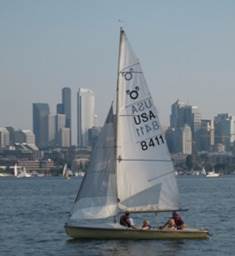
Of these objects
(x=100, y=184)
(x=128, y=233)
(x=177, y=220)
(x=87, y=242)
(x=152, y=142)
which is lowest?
(x=87, y=242)

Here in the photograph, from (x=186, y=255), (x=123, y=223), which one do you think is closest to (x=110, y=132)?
(x=123, y=223)

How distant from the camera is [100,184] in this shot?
4372 centimetres

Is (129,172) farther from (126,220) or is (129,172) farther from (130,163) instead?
(126,220)

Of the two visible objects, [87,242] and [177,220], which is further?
[177,220]

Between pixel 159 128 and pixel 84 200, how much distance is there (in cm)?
525

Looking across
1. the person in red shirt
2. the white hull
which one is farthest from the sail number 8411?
the white hull

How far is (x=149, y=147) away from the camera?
4431 centimetres

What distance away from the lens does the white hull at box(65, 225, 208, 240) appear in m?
43.3

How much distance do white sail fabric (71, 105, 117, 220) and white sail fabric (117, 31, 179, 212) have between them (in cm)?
42

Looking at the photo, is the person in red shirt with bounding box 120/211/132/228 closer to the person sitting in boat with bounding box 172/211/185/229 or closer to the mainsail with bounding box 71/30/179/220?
the mainsail with bounding box 71/30/179/220

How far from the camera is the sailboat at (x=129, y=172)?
43312 mm

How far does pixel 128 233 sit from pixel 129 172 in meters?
3.04

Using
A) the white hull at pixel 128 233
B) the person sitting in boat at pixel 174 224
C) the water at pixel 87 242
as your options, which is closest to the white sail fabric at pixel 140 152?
the person sitting in boat at pixel 174 224

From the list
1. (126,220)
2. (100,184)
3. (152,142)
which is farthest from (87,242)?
(152,142)
